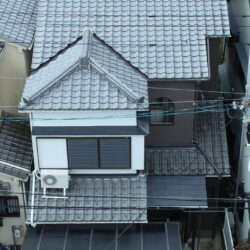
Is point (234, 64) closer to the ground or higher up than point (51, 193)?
higher up

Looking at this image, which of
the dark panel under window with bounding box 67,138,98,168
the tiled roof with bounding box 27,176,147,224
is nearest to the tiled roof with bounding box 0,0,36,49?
the dark panel under window with bounding box 67,138,98,168

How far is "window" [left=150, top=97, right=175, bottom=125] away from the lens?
2511cm

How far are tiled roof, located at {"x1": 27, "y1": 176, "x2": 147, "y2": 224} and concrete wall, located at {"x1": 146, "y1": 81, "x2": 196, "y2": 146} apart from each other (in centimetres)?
262

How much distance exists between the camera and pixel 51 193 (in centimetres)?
2386

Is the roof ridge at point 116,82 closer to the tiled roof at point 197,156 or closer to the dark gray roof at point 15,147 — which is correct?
the tiled roof at point 197,156

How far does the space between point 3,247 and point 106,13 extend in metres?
12.2

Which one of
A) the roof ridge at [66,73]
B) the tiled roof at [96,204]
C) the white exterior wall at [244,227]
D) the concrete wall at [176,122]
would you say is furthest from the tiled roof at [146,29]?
the white exterior wall at [244,227]

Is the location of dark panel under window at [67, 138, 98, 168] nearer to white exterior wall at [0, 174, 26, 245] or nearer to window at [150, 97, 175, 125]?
white exterior wall at [0, 174, 26, 245]

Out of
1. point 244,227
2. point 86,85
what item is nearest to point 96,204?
point 86,85

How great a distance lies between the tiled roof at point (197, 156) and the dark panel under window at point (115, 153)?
2140mm

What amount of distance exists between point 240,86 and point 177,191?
8.88 meters

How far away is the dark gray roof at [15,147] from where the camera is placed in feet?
80.4

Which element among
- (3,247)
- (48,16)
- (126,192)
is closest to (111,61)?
(48,16)

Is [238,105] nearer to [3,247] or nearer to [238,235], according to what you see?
[238,235]
